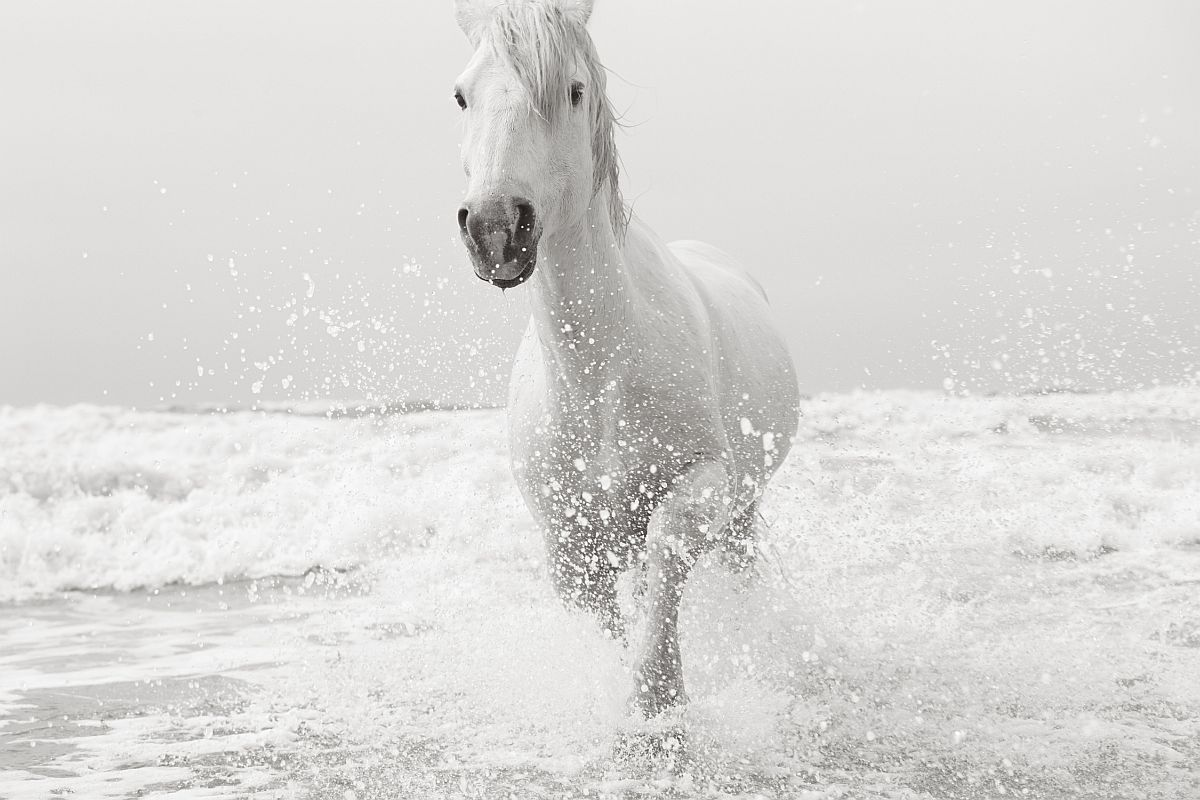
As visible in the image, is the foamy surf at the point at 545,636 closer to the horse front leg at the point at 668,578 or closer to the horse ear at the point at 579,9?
the horse front leg at the point at 668,578

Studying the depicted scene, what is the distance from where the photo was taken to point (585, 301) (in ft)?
9.46

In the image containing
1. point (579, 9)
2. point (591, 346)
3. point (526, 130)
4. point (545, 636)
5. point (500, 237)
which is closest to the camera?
point (500, 237)

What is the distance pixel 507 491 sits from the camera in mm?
9594

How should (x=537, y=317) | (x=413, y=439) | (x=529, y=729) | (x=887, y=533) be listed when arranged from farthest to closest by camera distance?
(x=413, y=439) < (x=887, y=533) < (x=529, y=729) < (x=537, y=317)

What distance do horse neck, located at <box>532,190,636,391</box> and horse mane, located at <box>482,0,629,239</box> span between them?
6.2 inches

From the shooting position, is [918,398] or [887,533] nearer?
[887,533]

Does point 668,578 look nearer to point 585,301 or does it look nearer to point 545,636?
point 585,301

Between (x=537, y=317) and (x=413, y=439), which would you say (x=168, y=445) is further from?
(x=537, y=317)

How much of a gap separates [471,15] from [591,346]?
3.43 feet

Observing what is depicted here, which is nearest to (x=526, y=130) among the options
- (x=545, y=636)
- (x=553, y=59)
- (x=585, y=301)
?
(x=553, y=59)

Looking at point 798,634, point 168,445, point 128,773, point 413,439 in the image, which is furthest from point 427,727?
point 168,445

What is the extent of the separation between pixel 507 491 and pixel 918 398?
9003mm

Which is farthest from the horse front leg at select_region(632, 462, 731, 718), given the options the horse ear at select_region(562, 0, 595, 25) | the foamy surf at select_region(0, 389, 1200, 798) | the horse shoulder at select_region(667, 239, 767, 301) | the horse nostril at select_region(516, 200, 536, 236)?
the horse shoulder at select_region(667, 239, 767, 301)

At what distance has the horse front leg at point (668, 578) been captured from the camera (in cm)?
294
